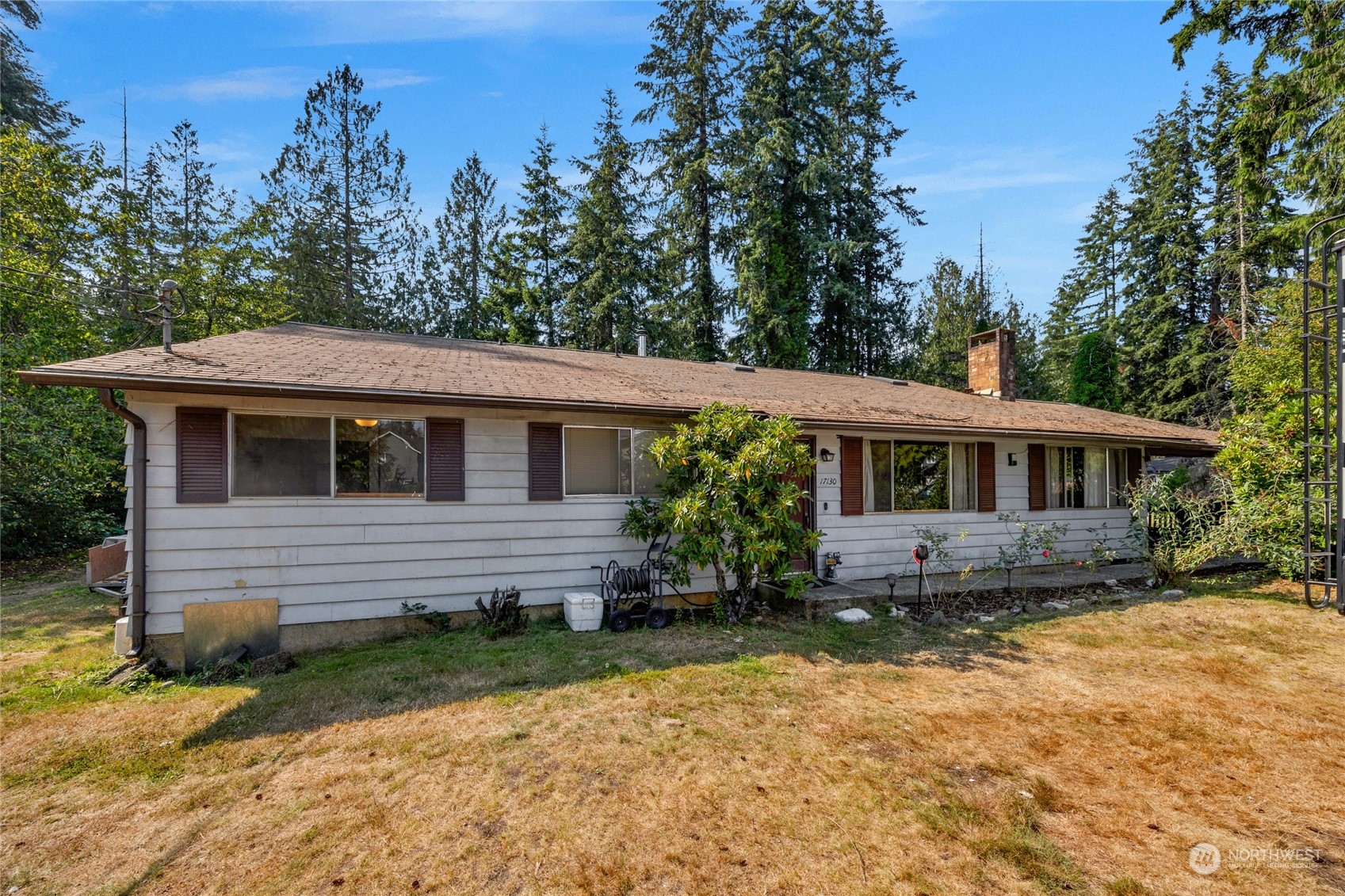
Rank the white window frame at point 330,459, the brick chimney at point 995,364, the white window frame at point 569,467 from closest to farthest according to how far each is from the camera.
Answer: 1. the white window frame at point 330,459
2. the white window frame at point 569,467
3. the brick chimney at point 995,364

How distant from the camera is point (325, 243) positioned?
59.7 feet

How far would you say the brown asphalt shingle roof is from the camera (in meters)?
5.15

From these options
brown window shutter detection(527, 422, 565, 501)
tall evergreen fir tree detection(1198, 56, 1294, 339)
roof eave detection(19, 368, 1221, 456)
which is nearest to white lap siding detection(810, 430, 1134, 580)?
roof eave detection(19, 368, 1221, 456)

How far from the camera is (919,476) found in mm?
9078

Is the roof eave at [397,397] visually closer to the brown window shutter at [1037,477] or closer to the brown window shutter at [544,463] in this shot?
the brown window shutter at [544,463]

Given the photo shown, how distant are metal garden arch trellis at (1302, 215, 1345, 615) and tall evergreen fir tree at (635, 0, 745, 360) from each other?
1410 cm

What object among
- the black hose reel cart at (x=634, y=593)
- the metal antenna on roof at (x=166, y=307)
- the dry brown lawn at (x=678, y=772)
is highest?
the metal antenna on roof at (x=166, y=307)

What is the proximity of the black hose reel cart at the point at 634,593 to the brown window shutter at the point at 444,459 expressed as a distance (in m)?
1.92

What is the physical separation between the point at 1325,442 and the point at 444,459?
10809 mm

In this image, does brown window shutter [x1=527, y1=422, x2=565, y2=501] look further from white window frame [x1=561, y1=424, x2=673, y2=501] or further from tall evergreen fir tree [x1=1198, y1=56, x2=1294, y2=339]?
tall evergreen fir tree [x1=1198, y1=56, x2=1294, y2=339]

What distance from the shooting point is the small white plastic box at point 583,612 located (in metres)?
6.40

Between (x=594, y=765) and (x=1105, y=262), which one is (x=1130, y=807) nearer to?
(x=594, y=765)

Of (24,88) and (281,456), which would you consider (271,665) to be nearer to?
(281,456)

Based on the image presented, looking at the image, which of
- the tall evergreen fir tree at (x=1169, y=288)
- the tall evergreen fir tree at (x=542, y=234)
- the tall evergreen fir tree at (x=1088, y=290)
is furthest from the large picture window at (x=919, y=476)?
the tall evergreen fir tree at (x=1088, y=290)
